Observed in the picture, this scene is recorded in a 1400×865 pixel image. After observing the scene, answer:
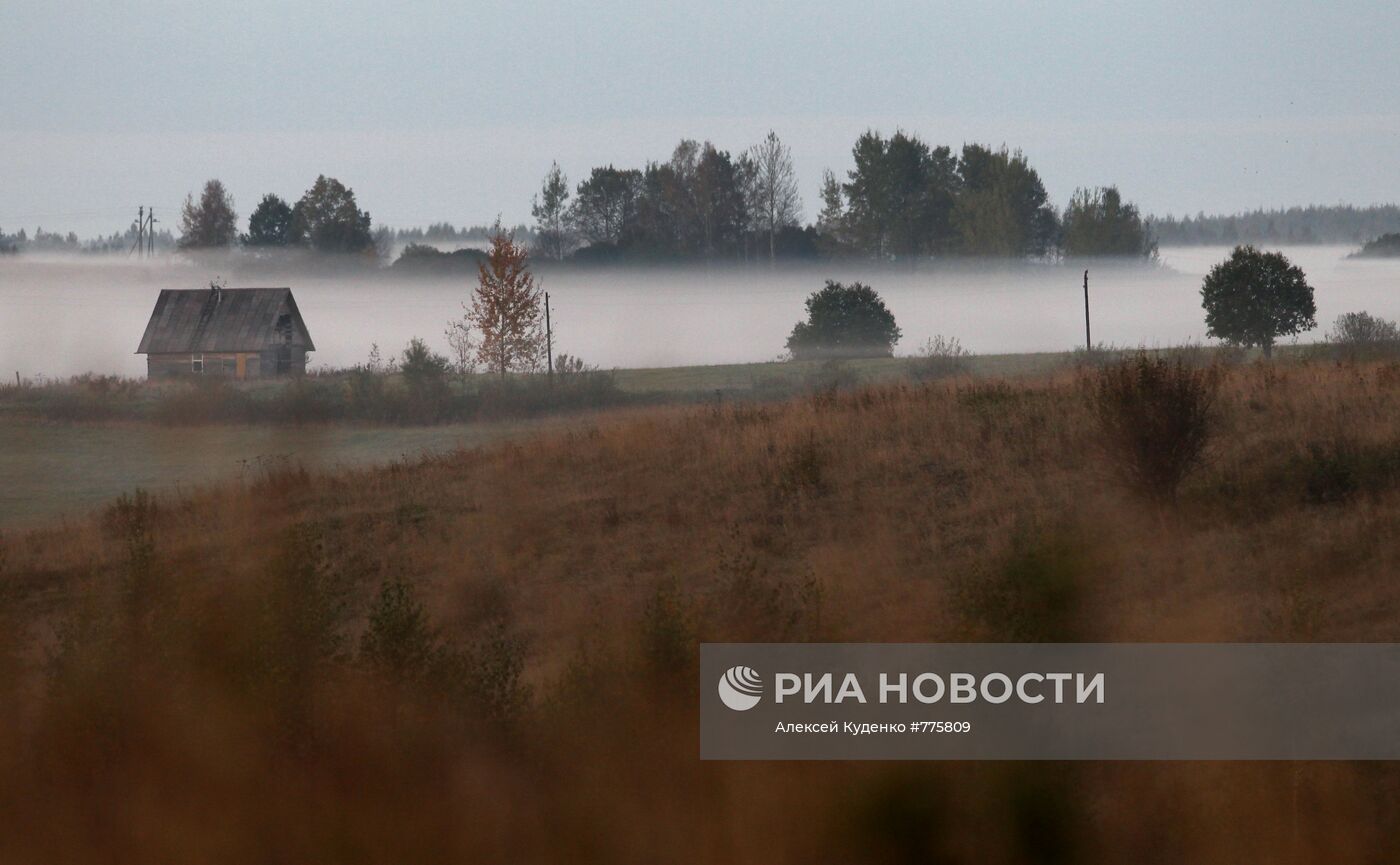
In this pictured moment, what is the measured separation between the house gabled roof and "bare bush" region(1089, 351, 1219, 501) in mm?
48284

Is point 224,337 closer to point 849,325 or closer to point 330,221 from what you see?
point 330,221

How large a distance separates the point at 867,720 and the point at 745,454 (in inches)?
473

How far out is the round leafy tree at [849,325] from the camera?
51656mm

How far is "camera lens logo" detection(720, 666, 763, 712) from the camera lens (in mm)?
7762

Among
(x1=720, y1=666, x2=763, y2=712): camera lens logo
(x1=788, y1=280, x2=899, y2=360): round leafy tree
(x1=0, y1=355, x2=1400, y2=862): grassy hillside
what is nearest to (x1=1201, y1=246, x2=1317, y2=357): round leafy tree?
(x1=788, y1=280, x2=899, y2=360): round leafy tree

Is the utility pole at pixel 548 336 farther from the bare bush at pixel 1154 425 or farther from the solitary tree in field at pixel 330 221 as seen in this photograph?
the bare bush at pixel 1154 425

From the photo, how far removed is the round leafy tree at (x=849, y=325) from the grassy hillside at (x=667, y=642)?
33.3m

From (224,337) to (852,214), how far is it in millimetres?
28698

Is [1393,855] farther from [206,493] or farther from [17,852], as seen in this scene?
[206,493]

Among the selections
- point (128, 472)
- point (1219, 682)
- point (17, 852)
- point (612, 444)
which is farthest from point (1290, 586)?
point (128, 472)

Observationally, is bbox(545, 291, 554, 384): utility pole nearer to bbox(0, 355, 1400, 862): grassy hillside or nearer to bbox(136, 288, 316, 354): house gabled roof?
bbox(136, 288, 316, 354): house gabled roof

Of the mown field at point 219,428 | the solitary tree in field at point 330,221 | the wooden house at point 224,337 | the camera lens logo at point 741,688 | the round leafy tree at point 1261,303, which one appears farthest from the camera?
the solitary tree in field at point 330,221

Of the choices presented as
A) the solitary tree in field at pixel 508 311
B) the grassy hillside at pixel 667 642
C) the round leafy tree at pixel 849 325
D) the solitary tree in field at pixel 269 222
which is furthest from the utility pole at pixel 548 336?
the grassy hillside at pixel 667 642

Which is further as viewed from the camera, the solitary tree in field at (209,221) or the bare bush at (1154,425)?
the solitary tree in field at (209,221)
